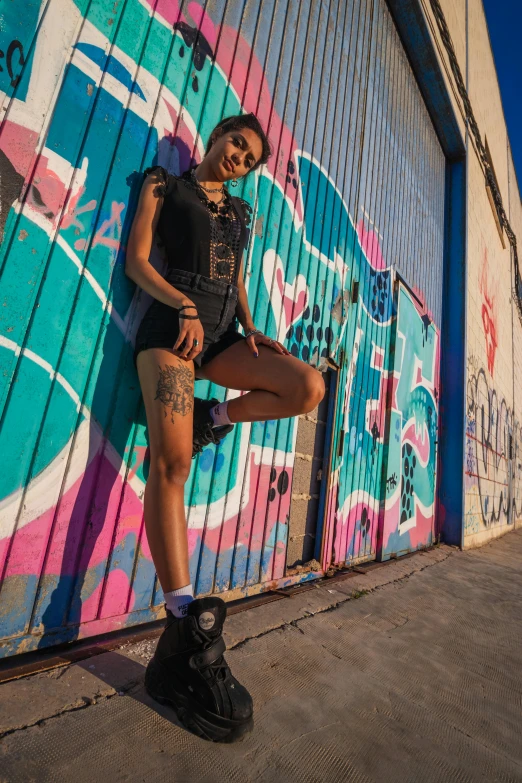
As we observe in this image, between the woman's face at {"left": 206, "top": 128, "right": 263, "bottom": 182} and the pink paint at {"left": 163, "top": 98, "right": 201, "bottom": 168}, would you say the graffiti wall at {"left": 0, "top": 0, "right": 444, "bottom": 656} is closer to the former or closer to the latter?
the pink paint at {"left": 163, "top": 98, "right": 201, "bottom": 168}

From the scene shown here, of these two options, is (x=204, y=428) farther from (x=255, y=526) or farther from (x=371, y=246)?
(x=371, y=246)

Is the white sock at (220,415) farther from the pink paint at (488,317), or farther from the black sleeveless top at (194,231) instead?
the pink paint at (488,317)

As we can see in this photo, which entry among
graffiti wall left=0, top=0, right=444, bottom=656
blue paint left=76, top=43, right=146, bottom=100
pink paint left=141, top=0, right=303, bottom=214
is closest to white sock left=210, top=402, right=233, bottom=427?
graffiti wall left=0, top=0, right=444, bottom=656

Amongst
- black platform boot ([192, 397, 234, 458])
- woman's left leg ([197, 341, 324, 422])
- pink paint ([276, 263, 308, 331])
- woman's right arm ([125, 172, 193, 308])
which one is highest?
pink paint ([276, 263, 308, 331])

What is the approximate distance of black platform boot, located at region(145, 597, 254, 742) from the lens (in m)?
1.07

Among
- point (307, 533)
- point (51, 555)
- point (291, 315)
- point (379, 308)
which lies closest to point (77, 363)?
point (51, 555)

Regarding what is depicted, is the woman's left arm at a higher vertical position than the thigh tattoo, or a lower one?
higher

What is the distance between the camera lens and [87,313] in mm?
1505

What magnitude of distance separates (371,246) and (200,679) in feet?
11.9

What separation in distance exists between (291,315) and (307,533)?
4.84ft

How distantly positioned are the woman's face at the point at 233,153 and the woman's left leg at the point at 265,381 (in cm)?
73

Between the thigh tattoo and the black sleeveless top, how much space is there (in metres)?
0.43

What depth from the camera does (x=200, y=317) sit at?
1.60 m

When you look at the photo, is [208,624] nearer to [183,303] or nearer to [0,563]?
[0,563]
